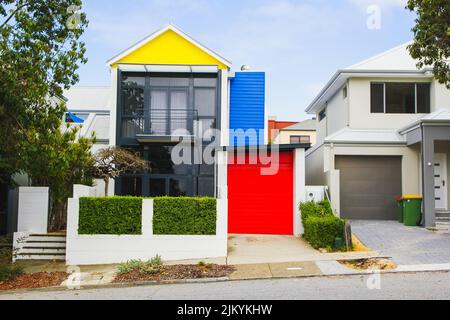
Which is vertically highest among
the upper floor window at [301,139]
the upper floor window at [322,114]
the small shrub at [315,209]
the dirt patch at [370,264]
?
the upper floor window at [301,139]

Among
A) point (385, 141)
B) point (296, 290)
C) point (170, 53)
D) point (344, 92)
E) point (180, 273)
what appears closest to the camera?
point (296, 290)

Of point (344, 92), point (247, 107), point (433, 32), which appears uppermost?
point (433, 32)

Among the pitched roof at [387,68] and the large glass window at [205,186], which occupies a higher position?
the pitched roof at [387,68]

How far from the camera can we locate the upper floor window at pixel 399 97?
20781mm

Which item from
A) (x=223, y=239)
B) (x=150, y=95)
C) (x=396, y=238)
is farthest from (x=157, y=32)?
(x=396, y=238)

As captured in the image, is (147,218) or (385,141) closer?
(147,218)

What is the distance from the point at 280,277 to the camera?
11.2 metres

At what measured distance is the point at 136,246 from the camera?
14086mm

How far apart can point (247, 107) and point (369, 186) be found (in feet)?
19.1

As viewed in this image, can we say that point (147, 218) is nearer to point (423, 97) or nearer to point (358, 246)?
point (358, 246)

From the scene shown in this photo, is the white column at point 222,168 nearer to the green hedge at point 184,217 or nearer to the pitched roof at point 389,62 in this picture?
the green hedge at point 184,217

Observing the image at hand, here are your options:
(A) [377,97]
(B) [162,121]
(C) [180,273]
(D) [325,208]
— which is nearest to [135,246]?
(C) [180,273]

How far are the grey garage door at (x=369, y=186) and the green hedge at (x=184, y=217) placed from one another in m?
7.36

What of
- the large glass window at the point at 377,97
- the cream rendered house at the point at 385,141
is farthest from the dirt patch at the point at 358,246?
the large glass window at the point at 377,97
